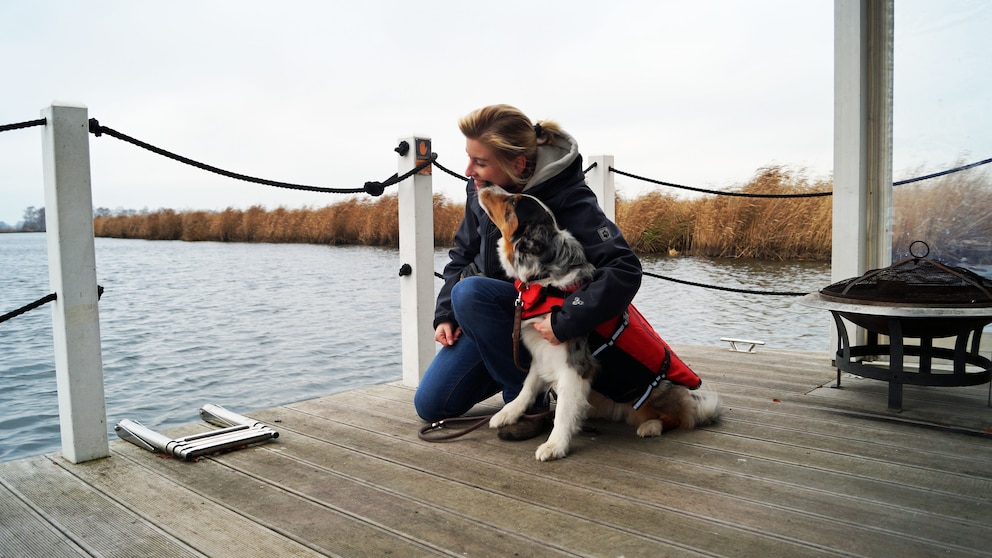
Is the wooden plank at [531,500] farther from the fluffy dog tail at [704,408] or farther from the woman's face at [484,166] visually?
the woman's face at [484,166]

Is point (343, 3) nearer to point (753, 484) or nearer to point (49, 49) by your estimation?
point (49, 49)

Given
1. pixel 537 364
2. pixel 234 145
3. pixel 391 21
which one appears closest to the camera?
pixel 537 364

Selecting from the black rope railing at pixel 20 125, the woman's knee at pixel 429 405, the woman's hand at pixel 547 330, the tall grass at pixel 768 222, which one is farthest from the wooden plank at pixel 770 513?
the tall grass at pixel 768 222

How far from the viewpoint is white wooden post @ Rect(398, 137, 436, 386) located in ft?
11.2

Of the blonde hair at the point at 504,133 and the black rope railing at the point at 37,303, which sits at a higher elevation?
the blonde hair at the point at 504,133

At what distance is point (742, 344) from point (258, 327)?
20.2 ft

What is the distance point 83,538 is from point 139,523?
0.14m

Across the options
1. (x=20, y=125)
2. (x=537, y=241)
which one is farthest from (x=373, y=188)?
(x=20, y=125)

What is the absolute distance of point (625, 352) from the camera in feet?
8.14

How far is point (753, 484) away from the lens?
2.11 m

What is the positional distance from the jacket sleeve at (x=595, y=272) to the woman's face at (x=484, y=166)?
25 centimetres

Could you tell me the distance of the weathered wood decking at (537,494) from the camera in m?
1.69

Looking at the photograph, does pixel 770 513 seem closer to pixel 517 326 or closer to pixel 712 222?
pixel 517 326

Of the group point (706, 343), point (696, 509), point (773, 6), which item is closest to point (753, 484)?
point (696, 509)
